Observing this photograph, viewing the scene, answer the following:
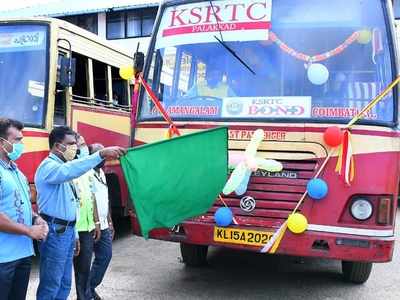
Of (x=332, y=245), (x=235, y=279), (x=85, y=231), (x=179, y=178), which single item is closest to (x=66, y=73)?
(x=85, y=231)

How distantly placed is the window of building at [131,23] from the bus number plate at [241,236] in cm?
2301

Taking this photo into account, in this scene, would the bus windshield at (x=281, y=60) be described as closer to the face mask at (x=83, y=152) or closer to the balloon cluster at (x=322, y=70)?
the balloon cluster at (x=322, y=70)

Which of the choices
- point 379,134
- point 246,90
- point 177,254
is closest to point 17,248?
point 246,90

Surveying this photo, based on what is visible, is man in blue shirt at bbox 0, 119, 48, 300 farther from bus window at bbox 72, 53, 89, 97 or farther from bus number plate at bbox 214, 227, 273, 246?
bus window at bbox 72, 53, 89, 97

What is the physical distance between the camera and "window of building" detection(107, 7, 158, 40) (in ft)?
88.3

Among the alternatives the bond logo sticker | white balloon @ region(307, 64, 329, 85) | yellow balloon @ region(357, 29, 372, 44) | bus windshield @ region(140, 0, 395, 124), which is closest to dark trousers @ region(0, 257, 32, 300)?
bus windshield @ region(140, 0, 395, 124)

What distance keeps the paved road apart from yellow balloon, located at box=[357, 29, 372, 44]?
2521mm

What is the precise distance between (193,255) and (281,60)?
103 inches

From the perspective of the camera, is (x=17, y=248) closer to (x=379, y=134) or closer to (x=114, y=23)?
(x=379, y=134)

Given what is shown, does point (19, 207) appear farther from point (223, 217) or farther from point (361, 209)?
point (361, 209)

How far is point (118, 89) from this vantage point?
821cm

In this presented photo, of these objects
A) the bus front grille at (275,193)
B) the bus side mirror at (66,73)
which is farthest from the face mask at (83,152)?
the bus front grille at (275,193)

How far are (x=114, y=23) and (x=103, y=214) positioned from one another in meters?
24.3

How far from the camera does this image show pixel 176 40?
539 centimetres
